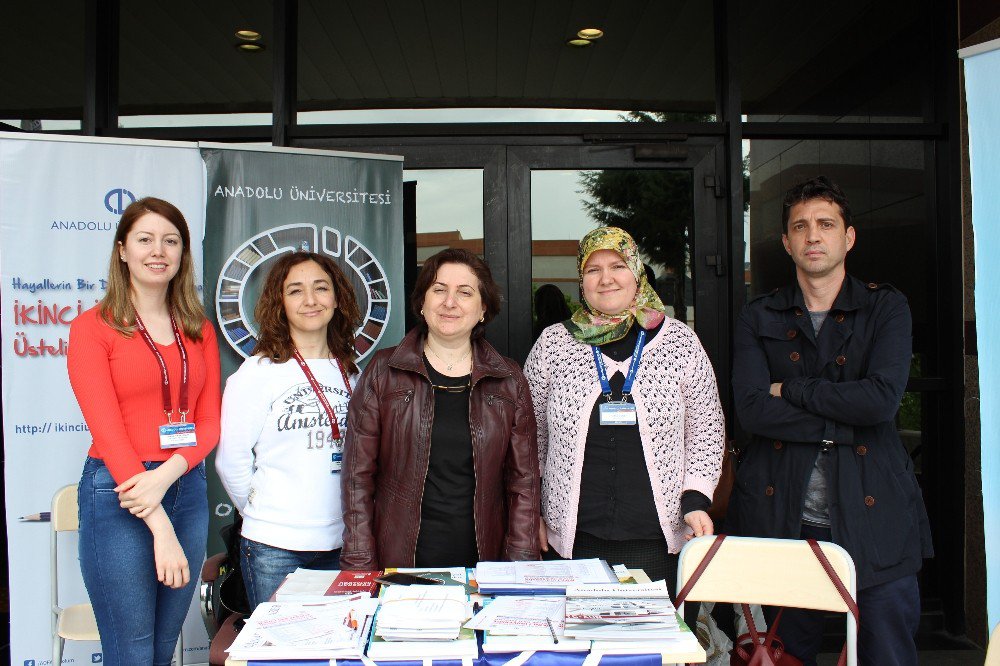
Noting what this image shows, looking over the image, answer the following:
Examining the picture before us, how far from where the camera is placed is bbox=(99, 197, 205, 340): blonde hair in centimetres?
215

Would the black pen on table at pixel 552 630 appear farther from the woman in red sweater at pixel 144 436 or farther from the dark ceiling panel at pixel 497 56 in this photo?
the dark ceiling panel at pixel 497 56

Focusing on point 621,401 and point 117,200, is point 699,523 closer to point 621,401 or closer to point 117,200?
point 621,401

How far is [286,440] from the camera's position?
7.28 ft

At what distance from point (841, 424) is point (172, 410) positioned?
79.8 inches

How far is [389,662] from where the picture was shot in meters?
1.41

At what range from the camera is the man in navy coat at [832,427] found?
2230 millimetres

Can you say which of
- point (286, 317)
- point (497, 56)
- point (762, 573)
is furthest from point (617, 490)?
point (497, 56)

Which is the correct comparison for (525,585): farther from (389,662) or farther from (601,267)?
(601,267)

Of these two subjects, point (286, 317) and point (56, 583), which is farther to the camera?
point (56, 583)

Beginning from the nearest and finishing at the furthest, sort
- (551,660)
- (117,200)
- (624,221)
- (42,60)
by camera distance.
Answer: (551,660), (117,200), (624,221), (42,60)

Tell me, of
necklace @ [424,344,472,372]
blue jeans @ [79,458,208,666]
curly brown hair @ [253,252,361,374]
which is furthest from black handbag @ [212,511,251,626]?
necklace @ [424,344,472,372]

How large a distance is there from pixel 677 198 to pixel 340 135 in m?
1.62

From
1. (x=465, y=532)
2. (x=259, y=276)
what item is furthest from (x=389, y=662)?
(x=259, y=276)

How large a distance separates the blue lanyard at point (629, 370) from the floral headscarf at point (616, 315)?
37 mm
